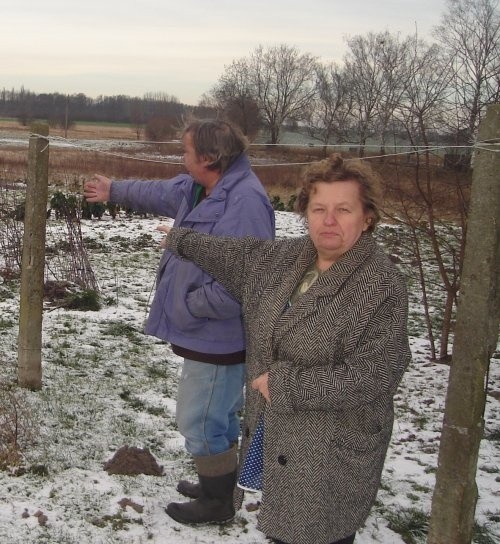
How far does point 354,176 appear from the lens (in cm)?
191

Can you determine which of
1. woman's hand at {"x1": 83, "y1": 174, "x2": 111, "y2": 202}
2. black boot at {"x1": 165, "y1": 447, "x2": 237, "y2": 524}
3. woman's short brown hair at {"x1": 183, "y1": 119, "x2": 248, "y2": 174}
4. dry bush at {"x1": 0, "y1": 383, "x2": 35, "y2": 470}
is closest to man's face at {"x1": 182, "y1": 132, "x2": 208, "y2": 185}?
woman's short brown hair at {"x1": 183, "y1": 119, "x2": 248, "y2": 174}

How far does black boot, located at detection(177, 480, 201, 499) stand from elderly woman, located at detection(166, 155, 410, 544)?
1.27 metres

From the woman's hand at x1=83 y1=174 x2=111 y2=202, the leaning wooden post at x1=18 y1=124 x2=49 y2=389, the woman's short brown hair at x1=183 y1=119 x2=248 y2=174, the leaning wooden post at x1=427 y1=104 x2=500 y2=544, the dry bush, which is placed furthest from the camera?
the leaning wooden post at x1=18 y1=124 x2=49 y2=389

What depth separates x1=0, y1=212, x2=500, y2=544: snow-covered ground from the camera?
292cm

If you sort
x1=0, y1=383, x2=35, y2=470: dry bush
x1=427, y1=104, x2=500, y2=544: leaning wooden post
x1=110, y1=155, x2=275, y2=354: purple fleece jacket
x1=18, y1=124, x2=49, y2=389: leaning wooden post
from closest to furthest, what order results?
x1=427, y1=104, x2=500, y2=544: leaning wooden post → x1=110, y1=155, x2=275, y2=354: purple fleece jacket → x1=0, y1=383, x2=35, y2=470: dry bush → x1=18, y1=124, x2=49, y2=389: leaning wooden post

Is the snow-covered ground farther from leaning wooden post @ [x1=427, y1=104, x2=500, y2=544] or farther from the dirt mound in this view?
leaning wooden post @ [x1=427, y1=104, x2=500, y2=544]

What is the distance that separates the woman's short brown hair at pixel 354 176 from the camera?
1.91m

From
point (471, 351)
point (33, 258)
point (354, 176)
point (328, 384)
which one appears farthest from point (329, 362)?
point (33, 258)

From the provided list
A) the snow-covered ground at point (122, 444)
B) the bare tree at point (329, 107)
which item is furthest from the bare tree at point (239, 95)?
the snow-covered ground at point (122, 444)

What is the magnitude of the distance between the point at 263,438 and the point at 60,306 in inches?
196

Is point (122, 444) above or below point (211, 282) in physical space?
below

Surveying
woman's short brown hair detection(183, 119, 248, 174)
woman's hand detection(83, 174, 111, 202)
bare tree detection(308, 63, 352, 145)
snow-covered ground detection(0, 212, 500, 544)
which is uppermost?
bare tree detection(308, 63, 352, 145)

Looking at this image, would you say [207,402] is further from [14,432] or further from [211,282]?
[14,432]

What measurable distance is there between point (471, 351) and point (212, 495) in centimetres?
144
